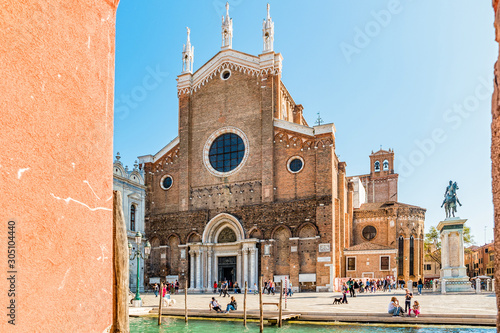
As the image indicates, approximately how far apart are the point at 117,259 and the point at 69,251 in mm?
456

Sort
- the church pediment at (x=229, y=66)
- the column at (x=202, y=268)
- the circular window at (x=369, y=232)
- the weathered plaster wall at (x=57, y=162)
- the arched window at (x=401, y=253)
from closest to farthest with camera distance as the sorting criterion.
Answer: the weathered plaster wall at (x=57, y=162) → the column at (x=202, y=268) → the church pediment at (x=229, y=66) → the arched window at (x=401, y=253) → the circular window at (x=369, y=232)

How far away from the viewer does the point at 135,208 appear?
3375 cm

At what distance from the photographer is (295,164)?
31.1m

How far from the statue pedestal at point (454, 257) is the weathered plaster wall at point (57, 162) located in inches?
1153

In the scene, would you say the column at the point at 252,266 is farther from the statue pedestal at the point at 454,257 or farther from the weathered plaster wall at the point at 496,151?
the weathered plaster wall at the point at 496,151

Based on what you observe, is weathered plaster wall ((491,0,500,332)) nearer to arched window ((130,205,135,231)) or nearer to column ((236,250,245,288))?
column ((236,250,245,288))

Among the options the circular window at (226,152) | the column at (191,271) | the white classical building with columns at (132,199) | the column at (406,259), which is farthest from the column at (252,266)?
the column at (406,259)

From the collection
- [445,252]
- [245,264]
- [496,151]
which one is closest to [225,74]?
[245,264]

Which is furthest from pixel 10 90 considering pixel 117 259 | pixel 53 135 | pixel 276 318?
pixel 276 318

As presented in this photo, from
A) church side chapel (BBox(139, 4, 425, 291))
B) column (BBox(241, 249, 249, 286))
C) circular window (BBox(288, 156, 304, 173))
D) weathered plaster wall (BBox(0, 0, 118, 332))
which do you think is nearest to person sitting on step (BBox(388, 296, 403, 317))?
church side chapel (BBox(139, 4, 425, 291))

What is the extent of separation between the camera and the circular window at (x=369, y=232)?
39.0 meters

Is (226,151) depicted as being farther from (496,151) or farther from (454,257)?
(496,151)

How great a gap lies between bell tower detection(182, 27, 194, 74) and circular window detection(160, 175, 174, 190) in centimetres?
818

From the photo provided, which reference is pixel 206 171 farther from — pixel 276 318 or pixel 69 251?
pixel 69 251
